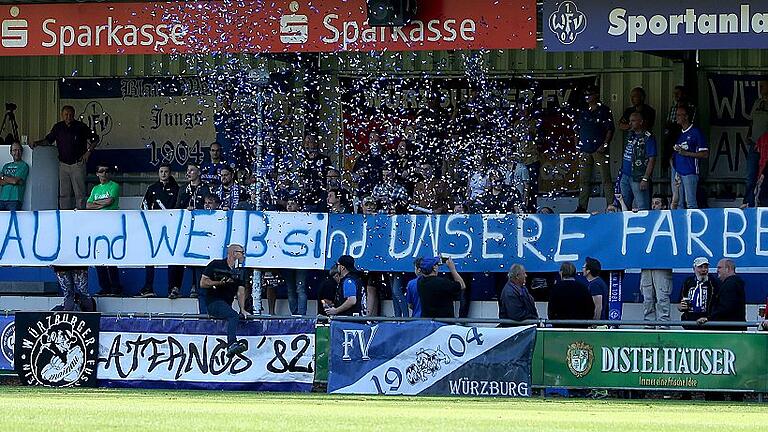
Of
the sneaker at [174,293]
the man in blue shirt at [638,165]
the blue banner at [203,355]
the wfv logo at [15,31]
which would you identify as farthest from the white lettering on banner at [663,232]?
the wfv logo at [15,31]

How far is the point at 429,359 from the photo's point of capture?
63.2 ft

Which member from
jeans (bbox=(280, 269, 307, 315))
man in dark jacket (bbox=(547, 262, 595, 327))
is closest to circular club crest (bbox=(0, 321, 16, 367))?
jeans (bbox=(280, 269, 307, 315))

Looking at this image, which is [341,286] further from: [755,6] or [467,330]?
[755,6]

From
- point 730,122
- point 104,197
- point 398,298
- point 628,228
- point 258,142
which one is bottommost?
point 398,298

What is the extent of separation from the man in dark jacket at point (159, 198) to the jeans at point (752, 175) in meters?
7.98

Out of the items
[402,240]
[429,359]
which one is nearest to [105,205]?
[402,240]

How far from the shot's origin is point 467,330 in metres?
19.2

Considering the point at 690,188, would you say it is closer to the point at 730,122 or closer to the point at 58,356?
the point at 730,122

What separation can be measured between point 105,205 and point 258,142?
2611 mm

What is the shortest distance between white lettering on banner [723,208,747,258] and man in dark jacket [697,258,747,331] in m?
1.07

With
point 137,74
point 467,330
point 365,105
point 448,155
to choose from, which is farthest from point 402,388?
point 137,74

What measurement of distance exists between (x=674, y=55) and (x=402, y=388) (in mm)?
7256

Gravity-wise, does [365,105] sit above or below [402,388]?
above

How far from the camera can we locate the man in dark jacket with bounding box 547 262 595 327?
64.2ft
